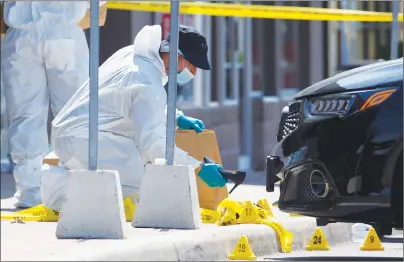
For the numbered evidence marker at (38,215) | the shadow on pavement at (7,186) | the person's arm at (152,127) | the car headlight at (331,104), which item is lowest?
the shadow on pavement at (7,186)

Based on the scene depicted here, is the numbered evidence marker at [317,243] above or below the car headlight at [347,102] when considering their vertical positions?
below

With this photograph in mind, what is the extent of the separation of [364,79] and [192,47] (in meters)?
1.76

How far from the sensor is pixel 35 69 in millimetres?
11711

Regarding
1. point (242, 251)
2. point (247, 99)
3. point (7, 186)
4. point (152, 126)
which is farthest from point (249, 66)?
point (242, 251)

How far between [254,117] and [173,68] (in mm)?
10906

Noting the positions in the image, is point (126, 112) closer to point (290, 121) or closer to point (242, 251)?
point (290, 121)

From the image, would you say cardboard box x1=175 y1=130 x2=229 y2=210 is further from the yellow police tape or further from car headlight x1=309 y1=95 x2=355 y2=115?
the yellow police tape

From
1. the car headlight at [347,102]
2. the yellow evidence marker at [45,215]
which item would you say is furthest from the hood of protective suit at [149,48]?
the car headlight at [347,102]

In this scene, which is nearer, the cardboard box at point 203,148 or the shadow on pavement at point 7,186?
the cardboard box at point 203,148

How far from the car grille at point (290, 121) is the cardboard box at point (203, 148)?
3.88ft

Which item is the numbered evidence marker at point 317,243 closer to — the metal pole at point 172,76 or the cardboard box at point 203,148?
the cardboard box at point 203,148

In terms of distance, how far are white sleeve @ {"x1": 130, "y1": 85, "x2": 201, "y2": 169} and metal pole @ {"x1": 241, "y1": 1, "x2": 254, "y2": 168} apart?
8.81 m

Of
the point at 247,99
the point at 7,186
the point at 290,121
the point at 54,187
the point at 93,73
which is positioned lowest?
the point at 7,186

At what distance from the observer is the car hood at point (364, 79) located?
8648 millimetres
